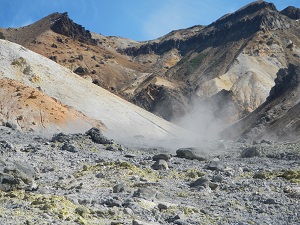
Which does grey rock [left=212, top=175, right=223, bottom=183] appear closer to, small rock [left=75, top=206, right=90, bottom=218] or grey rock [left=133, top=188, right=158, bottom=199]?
grey rock [left=133, top=188, right=158, bottom=199]

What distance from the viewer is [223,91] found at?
12331cm

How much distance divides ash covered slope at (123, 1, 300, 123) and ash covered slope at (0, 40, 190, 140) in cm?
5492

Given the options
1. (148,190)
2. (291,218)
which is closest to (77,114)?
(148,190)

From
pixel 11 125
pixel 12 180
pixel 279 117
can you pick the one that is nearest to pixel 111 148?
pixel 11 125

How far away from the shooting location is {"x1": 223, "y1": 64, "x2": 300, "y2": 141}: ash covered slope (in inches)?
2444

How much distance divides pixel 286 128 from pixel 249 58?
8902 cm

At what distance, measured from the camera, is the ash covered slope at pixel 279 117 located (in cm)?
6209

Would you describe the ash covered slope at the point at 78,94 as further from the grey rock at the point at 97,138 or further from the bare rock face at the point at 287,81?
the bare rock face at the point at 287,81

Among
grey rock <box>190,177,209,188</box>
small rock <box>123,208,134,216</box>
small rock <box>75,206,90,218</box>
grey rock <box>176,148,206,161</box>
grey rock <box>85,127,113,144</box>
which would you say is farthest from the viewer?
grey rock <box>85,127,113,144</box>

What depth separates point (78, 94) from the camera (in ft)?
178

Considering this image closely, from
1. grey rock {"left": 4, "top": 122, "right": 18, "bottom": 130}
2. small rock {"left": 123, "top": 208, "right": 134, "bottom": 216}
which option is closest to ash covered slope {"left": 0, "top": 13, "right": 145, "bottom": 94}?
grey rock {"left": 4, "top": 122, "right": 18, "bottom": 130}

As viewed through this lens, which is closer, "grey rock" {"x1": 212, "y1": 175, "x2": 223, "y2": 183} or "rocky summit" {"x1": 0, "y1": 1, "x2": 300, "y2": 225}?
"rocky summit" {"x1": 0, "y1": 1, "x2": 300, "y2": 225}

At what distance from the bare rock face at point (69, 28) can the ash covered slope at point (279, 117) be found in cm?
10251

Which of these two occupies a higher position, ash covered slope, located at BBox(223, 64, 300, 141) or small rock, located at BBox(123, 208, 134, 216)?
ash covered slope, located at BBox(223, 64, 300, 141)
